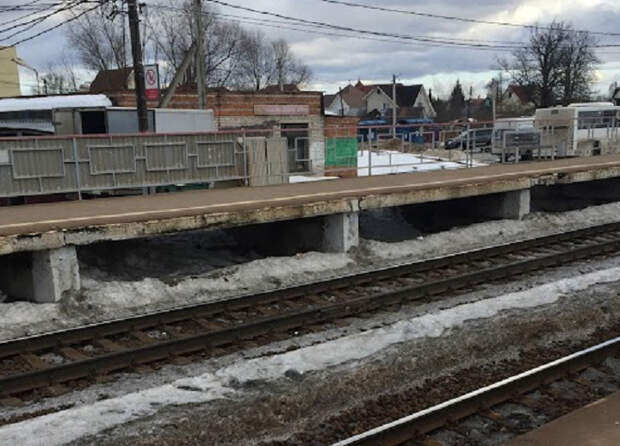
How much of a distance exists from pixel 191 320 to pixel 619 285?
5.95 meters

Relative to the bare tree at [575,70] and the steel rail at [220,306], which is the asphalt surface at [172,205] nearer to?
the steel rail at [220,306]

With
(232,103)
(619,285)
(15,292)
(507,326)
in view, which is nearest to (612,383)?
(507,326)

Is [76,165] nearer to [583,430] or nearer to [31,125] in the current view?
[31,125]

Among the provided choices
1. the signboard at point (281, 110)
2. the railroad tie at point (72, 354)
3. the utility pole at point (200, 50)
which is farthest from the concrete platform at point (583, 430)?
the signboard at point (281, 110)

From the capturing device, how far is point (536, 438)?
175 inches

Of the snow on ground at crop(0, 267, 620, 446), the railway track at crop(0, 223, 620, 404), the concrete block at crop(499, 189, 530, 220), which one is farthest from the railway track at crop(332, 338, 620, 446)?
the concrete block at crop(499, 189, 530, 220)

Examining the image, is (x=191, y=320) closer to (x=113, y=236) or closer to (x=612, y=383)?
(x=113, y=236)

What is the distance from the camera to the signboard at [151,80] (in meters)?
19.4

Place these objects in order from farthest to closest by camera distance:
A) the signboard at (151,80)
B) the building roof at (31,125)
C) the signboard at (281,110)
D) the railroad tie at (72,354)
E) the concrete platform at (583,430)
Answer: the signboard at (281,110) < the building roof at (31,125) < the signboard at (151,80) < the railroad tie at (72,354) < the concrete platform at (583,430)

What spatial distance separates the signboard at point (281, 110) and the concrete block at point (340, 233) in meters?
19.2

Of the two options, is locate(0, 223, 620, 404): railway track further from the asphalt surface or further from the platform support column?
the platform support column

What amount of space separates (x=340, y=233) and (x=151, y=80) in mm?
9947

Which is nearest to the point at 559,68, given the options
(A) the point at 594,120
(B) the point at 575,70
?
(B) the point at 575,70

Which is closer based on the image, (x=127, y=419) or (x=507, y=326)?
(x=127, y=419)
